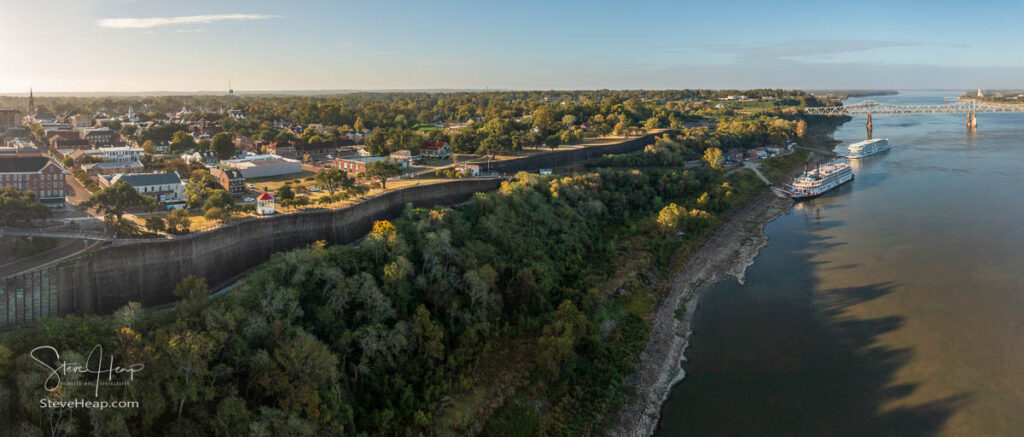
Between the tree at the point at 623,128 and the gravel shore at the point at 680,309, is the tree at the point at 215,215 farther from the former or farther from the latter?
the tree at the point at 623,128

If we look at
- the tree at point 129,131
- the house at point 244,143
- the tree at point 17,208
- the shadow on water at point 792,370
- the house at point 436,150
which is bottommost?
the shadow on water at point 792,370

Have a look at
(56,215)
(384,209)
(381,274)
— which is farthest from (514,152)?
(56,215)

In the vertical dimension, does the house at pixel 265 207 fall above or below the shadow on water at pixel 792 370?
above

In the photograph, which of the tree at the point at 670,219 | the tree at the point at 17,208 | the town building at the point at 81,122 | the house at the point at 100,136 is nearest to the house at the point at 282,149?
the house at the point at 100,136

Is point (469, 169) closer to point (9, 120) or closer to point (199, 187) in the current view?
point (199, 187)

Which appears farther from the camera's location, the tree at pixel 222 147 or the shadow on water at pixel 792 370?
the tree at pixel 222 147

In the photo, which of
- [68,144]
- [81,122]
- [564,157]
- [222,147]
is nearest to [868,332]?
[564,157]
